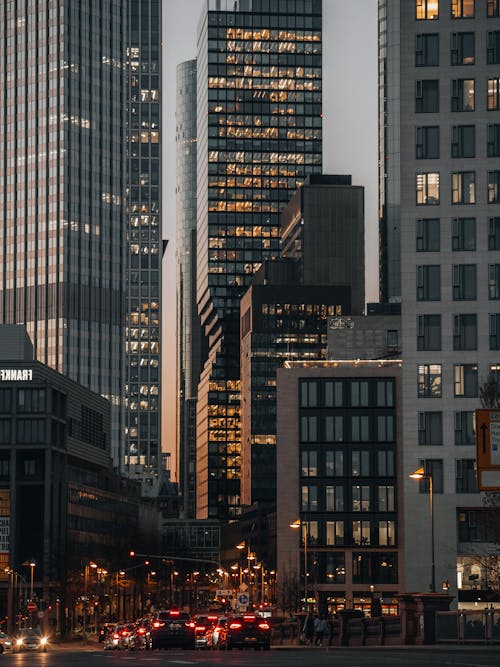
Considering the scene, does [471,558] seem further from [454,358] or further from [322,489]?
[322,489]

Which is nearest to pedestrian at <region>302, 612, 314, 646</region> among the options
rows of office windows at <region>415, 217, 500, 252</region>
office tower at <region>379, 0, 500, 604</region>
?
office tower at <region>379, 0, 500, 604</region>

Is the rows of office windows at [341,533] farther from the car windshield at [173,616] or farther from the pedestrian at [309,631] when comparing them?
the car windshield at [173,616]

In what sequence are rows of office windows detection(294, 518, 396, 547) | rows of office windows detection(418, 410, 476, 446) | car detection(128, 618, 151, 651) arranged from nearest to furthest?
car detection(128, 618, 151, 651) → rows of office windows detection(418, 410, 476, 446) → rows of office windows detection(294, 518, 396, 547)

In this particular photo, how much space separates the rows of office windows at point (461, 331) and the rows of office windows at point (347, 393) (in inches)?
2122

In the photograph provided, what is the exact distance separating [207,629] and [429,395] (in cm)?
3580

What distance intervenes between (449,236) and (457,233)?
2.39ft

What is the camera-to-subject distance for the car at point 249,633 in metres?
79.4

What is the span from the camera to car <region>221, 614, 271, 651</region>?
261 feet

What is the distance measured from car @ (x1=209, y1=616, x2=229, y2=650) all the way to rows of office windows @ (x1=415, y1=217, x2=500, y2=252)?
45.4 m

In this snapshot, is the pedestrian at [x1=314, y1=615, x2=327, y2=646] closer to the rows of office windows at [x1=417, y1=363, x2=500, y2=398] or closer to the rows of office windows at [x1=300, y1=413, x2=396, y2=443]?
the rows of office windows at [x1=417, y1=363, x2=500, y2=398]

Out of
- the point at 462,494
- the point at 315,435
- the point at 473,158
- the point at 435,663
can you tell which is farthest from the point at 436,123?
the point at 435,663

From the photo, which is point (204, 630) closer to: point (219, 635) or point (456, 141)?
point (219, 635)

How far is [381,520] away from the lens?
18438 cm

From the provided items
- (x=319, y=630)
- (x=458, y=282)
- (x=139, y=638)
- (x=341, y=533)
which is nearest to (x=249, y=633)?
(x=319, y=630)
